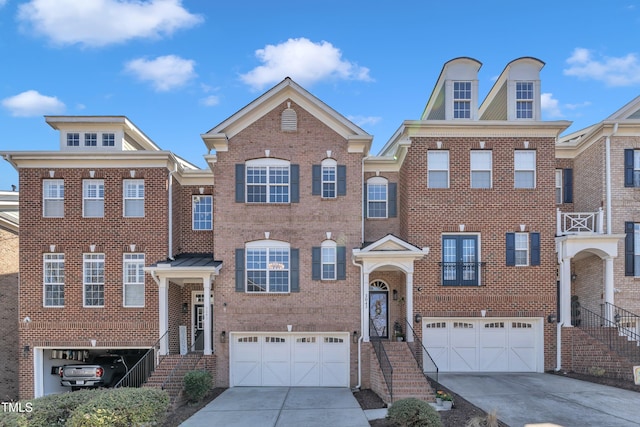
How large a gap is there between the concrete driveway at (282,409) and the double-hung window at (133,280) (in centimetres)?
474

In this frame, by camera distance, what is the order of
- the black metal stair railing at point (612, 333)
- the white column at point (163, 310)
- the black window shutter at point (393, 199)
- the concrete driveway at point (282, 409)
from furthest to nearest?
the black window shutter at point (393, 199) < the white column at point (163, 310) < the black metal stair railing at point (612, 333) < the concrete driveway at point (282, 409)

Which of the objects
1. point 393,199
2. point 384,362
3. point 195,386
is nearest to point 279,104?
point 393,199

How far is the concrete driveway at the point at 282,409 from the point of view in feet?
38.1

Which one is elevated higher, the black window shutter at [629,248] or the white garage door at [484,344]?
the black window shutter at [629,248]

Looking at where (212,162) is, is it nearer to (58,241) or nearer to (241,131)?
(241,131)

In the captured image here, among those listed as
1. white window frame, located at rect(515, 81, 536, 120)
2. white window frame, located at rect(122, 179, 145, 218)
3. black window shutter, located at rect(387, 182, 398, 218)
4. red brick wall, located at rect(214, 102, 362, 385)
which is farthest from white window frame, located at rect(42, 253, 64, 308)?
white window frame, located at rect(515, 81, 536, 120)

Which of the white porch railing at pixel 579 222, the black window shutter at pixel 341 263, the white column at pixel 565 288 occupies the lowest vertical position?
the white column at pixel 565 288

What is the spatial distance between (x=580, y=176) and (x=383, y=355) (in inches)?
422

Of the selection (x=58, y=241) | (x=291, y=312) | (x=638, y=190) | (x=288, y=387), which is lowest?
(x=288, y=387)

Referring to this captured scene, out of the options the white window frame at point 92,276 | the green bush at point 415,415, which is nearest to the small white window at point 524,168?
the green bush at point 415,415

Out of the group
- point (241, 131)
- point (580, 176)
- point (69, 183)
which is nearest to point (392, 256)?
point (241, 131)

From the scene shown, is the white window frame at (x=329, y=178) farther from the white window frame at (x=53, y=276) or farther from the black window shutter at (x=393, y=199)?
the white window frame at (x=53, y=276)

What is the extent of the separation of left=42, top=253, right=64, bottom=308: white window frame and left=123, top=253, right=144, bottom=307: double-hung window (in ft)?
7.48

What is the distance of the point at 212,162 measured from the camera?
658 inches
